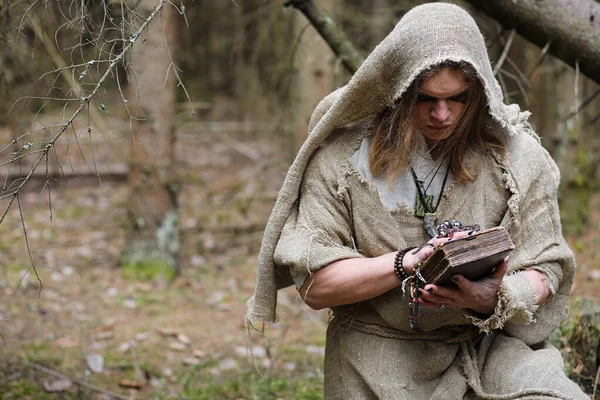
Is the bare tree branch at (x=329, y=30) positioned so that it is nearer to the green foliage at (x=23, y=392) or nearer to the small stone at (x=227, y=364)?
the small stone at (x=227, y=364)

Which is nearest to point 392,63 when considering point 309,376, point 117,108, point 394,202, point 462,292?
point 394,202

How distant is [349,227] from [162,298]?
4.12m

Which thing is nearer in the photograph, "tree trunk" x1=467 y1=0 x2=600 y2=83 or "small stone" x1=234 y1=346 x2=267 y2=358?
"tree trunk" x1=467 y1=0 x2=600 y2=83

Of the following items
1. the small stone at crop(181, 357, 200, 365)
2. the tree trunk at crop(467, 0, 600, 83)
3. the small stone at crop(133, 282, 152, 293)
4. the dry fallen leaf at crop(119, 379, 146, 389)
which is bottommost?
the small stone at crop(133, 282, 152, 293)

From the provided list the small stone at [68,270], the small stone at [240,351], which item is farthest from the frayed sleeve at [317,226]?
the small stone at [68,270]

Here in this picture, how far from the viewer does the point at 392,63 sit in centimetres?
268

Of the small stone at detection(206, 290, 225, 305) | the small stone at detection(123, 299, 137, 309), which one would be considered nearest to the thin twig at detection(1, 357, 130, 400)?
the small stone at detection(123, 299, 137, 309)

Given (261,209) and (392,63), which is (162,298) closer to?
(261,209)

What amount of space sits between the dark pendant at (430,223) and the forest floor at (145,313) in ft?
2.83

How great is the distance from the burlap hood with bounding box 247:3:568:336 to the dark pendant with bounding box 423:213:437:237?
0.33 metres

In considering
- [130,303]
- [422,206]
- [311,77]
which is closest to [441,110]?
[422,206]

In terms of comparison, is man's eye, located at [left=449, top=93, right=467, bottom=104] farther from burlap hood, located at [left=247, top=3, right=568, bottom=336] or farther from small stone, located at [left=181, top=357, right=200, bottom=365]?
small stone, located at [left=181, top=357, right=200, bottom=365]

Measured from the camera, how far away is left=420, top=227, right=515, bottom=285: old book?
2338 mm

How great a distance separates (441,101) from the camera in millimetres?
2645
